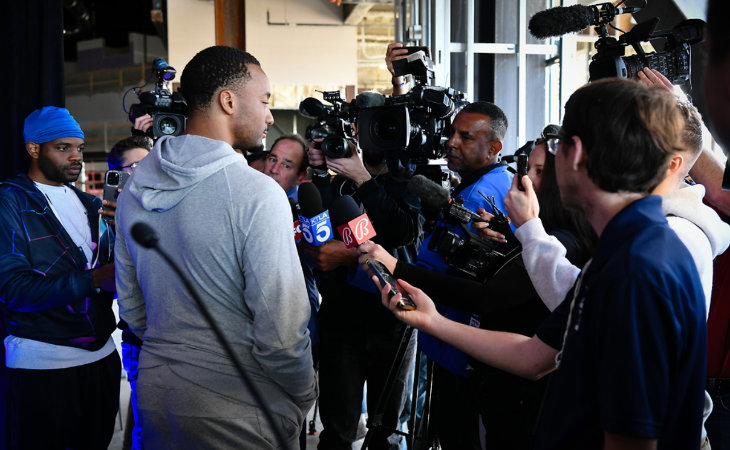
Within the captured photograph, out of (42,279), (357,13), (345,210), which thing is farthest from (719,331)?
(357,13)

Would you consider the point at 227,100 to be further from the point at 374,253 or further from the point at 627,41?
the point at 627,41

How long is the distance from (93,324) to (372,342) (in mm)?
1079

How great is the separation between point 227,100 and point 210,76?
0.07 metres

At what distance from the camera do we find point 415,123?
7.95 feet

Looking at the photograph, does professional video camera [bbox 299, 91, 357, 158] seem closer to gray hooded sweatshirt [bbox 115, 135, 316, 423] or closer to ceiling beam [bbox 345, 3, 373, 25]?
gray hooded sweatshirt [bbox 115, 135, 316, 423]

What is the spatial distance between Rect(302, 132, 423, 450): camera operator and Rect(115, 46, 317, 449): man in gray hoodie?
43.9 inches

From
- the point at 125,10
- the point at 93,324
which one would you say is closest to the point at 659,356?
the point at 93,324

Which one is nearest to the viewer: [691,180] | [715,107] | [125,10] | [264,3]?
[715,107]

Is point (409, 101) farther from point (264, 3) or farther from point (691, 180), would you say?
point (264, 3)

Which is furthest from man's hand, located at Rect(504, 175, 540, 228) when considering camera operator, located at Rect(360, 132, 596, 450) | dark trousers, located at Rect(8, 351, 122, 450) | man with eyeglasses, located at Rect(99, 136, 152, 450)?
dark trousers, located at Rect(8, 351, 122, 450)

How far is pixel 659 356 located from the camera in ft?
2.84

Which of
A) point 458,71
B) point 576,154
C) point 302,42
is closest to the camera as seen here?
point 576,154

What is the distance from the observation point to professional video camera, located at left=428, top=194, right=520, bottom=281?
1701 millimetres

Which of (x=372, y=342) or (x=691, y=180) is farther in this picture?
(x=372, y=342)
